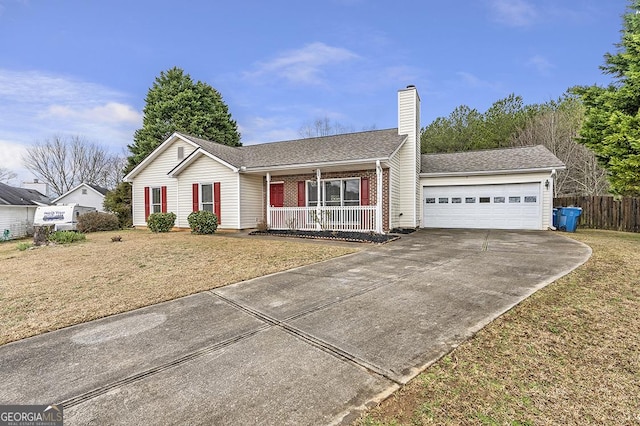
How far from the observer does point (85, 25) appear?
42.4 ft

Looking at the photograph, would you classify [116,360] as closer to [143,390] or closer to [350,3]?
[143,390]

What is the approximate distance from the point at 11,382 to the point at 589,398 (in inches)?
188

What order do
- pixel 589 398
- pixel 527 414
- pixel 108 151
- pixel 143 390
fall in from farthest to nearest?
1. pixel 108 151
2. pixel 143 390
3. pixel 589 398
4. pixel 527 414

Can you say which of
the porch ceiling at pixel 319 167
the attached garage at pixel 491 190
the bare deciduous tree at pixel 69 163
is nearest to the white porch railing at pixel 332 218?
the porch ceiling at pixel 319 167

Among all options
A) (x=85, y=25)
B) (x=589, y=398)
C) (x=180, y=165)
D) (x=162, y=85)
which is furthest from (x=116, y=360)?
(x=162, y=85)

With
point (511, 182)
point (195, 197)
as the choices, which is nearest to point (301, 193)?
point (195, 197)

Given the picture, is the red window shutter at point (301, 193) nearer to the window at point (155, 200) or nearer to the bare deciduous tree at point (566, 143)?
the window at point (155, 200)

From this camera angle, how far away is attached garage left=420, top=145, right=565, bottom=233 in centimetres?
1413

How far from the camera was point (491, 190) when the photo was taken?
587 inches

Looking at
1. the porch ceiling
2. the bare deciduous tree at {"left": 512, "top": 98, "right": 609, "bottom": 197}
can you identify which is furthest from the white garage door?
the bare deciduous tree at {"left": 512, "top": 98, "right": 609, "bottom": 197}

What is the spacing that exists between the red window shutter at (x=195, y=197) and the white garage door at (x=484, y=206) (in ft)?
37.8

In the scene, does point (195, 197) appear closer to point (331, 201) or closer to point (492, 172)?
point (331, 201)

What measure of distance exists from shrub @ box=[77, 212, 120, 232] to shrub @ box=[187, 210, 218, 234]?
6.87 metres

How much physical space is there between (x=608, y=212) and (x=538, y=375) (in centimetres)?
1802
